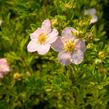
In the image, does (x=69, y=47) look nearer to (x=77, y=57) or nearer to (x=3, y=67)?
(x=77, y=57)

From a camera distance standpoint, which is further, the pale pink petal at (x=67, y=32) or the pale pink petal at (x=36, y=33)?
the pale pink petal at (x=36, y=33)

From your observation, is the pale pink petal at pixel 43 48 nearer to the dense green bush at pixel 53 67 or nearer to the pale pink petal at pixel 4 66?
the dense green bush at pixel 53 67

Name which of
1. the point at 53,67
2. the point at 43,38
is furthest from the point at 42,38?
the point at 53,67

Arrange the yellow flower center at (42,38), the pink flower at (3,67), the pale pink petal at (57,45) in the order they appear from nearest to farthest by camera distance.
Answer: the pale pink petal at (57,45)
the yellow flower center at (42,38)
the pink flower at (3,67)

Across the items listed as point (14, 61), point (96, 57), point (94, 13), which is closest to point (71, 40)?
point (96, 57)

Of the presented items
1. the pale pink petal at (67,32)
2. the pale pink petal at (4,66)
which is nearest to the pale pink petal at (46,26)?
the pale pink petal at (67,32)

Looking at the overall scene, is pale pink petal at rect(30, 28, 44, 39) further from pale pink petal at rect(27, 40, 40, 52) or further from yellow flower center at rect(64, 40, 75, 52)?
yellow flower center at rect(64, 40, 75, 52)

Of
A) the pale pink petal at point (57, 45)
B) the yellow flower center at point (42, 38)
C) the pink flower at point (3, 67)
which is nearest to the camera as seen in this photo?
the pale pink petal at point (57, 45)
